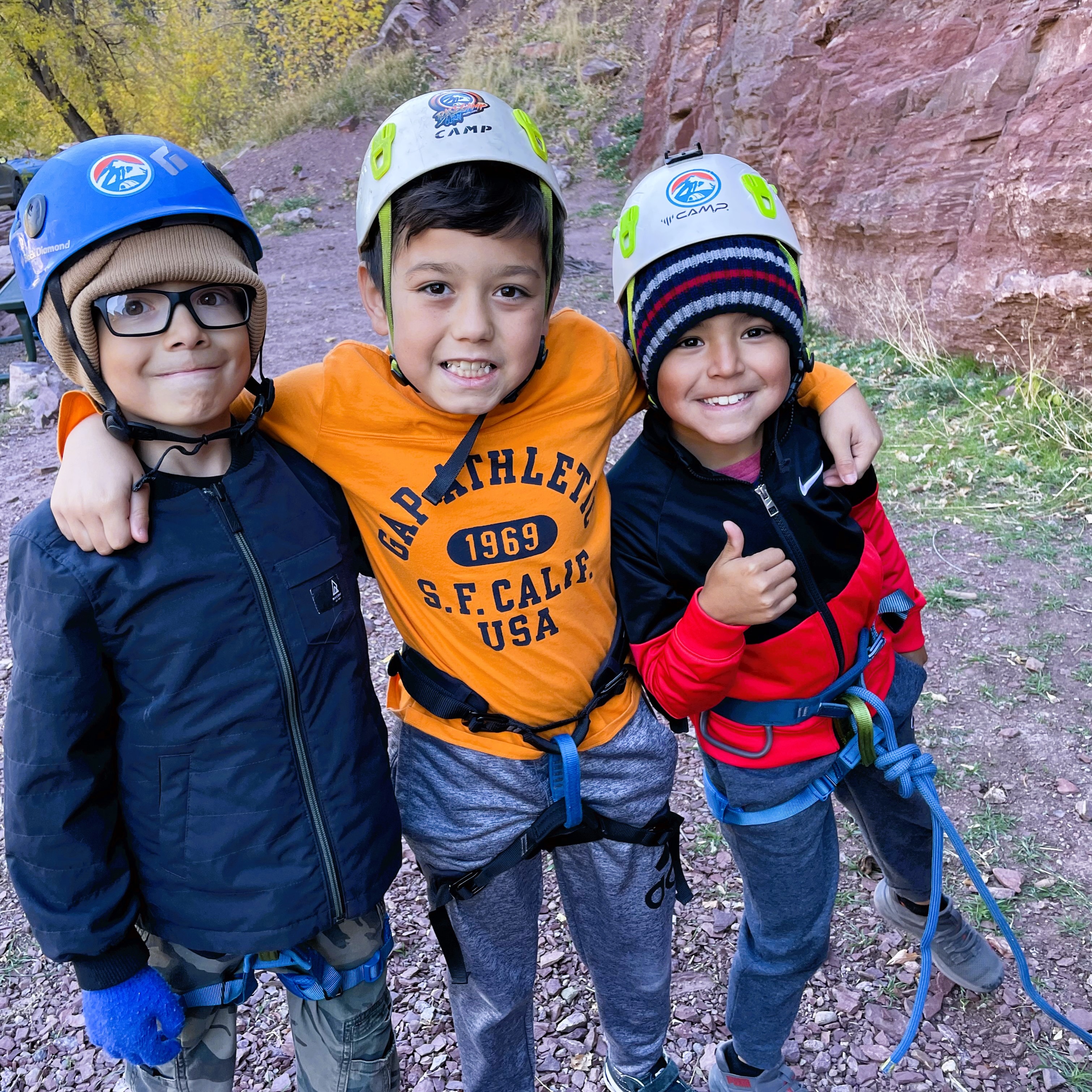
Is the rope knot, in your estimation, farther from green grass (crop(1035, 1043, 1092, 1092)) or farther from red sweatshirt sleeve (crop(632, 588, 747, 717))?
green grass (crop(1035, 1043, 1092, 1092))

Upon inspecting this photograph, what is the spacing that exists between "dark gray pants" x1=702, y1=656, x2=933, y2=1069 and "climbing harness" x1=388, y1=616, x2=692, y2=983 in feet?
0.71

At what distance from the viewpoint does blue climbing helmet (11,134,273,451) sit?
154 centimetres

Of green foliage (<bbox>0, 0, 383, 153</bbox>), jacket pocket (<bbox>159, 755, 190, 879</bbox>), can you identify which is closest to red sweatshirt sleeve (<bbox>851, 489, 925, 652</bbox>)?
jacket pocket (<bbox>159, 755, 190, 879</bbox>)

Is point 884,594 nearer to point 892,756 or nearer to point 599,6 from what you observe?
point 892,756

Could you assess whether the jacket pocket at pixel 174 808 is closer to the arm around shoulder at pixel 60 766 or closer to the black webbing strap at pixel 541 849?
the arm around shoulder at pixel 60 766

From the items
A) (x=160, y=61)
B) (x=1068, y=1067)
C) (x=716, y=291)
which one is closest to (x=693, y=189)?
(x=716, y=291)

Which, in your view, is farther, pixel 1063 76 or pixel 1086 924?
pixel 1063 76

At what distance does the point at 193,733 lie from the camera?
155 centimetres

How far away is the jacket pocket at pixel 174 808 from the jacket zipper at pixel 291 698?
0.19m

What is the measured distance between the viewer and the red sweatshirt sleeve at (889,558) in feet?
6.50

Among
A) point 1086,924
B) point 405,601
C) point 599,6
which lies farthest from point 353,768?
point 599,6

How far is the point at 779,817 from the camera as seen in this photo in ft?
6.13

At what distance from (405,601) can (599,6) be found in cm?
2317

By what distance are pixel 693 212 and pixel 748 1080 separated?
6.62ft
